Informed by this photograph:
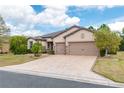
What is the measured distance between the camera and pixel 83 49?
23141 millimetres

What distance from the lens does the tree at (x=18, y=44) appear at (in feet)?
85.5

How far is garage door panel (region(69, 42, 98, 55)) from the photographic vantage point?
22720 mm

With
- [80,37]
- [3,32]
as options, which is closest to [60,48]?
[80,37]

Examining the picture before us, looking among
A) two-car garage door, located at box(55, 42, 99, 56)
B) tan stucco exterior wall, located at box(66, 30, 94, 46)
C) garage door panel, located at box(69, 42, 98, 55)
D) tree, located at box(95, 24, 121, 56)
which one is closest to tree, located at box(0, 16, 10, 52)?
two-car garage door, located at box(55, 42, 99, 56)

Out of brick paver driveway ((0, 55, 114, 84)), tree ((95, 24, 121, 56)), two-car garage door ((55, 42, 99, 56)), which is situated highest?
tree ((95, 24, 121, 56))

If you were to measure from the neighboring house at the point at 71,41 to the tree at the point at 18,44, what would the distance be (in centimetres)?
77

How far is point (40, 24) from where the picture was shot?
62.6 feet

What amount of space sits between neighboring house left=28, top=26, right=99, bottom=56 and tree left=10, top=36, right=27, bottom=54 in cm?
77

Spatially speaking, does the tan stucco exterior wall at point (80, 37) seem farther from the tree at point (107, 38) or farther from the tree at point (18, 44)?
the tree at point (18, 44)

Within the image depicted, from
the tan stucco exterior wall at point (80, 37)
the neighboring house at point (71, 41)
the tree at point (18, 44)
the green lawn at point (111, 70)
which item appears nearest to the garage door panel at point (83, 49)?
the neighboring house at point (71, 41)

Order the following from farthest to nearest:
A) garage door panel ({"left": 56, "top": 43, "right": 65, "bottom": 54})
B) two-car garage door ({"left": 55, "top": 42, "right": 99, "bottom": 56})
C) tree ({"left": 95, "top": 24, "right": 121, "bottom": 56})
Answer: garage door panel ({"left": 56, "top": 43, "right": 65, "bottom": 54}), two-car garage door ({"left": 55, "top": 42, "right": 99, "bottom": 56}), tree ({"left": 95, "top": 24, "right": 121, "bottom": 56})

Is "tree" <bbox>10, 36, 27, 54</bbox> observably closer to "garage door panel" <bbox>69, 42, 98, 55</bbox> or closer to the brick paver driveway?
"garage door panel" <bbox>69, 42, 98, 55</bbox>

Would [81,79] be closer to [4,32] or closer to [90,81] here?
[90,81]
